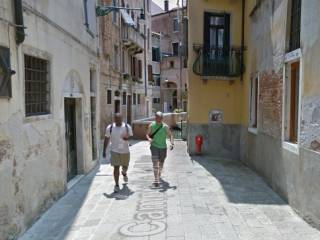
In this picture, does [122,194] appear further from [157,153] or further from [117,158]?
[157,153]

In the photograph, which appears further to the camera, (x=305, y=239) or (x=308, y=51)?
(x=308, y=51)

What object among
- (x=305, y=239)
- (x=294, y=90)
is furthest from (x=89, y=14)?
(x=305, y=239)

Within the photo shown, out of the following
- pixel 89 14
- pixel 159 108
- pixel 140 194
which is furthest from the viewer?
pixel 159 108

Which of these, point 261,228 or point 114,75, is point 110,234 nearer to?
point 261,228

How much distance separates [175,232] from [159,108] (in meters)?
34.9

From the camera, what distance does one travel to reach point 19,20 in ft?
15.8

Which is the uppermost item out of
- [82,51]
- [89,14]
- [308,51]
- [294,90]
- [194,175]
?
[89,14]

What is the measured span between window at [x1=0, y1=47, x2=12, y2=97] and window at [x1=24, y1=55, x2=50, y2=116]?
925mm

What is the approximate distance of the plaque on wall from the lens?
12.2 m

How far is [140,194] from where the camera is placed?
7152 mm

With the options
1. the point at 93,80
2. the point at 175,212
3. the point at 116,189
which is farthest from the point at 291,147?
the point at 93,80

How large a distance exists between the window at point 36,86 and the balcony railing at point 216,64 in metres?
6.55

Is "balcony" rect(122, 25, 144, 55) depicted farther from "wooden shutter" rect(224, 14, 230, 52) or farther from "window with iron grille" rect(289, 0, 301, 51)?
"window with iron grille" rect(289, 0, 301, 51)

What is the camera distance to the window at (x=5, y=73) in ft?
14.4
